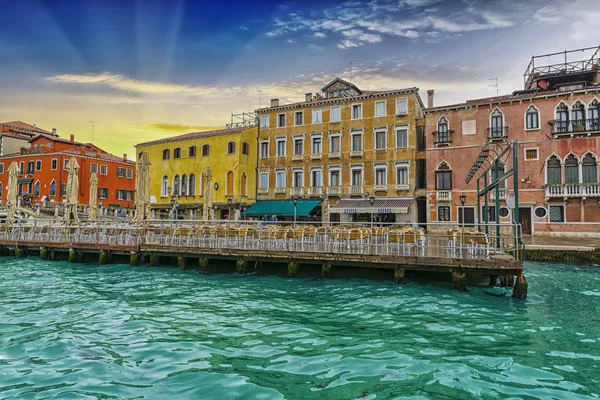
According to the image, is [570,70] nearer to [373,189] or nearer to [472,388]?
[373,189]

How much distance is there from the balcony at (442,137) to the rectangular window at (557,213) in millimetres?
8946

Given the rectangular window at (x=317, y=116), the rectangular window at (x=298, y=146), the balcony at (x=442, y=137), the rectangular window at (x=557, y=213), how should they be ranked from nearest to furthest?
the rectangular window at (x=557, y=213)
the balcony at (x=442, y=137)
the rectangular window at (x=317, y=116)
the rectangular window at (x=298, y=146)

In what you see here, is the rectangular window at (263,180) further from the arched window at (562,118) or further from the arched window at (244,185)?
the arched window at (562,118)

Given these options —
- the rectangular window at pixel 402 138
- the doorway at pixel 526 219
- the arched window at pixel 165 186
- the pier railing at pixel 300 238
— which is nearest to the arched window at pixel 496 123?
the doorway at pixel 526 219

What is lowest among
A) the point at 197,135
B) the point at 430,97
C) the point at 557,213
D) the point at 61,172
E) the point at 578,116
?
the point at 557,213

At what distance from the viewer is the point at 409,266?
45.2 feet

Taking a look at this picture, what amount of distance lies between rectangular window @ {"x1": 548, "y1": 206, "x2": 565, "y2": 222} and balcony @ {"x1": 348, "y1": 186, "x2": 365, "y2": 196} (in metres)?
14.0

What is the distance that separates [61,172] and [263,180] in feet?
92.6

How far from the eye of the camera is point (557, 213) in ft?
96.4

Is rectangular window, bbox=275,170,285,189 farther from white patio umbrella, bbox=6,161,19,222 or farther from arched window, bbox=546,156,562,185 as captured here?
arched window, bbox=546,156,562,185

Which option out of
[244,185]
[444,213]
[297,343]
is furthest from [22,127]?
[297,343]

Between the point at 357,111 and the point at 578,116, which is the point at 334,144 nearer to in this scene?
the point at 357,111

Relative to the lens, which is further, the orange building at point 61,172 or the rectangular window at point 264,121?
the orange building at point 61,172

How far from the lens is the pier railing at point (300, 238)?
1364 cm
